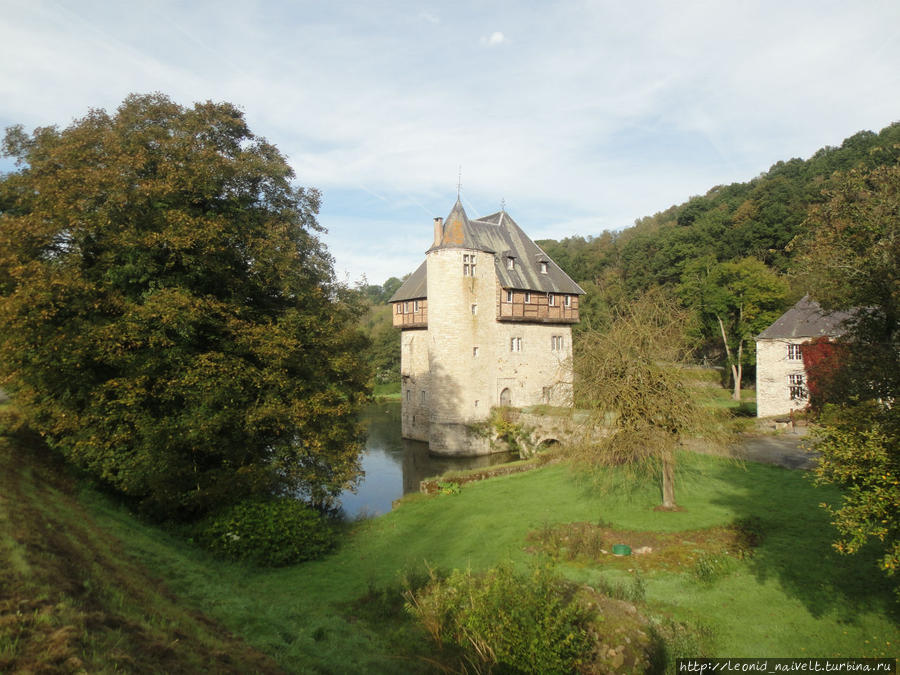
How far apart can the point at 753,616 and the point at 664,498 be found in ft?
17.6

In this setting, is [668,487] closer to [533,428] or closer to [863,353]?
[863,353]

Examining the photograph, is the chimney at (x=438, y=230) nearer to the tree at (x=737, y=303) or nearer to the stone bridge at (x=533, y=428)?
the stone bridge at (x=533, y=428)

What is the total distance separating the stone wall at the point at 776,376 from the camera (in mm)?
27578

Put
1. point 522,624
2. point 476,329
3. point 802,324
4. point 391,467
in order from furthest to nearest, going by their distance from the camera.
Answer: point 476,329
point 802,324
point 391,467
point 522,624

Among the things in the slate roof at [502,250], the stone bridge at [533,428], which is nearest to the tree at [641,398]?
the stone bridge at [533,428]

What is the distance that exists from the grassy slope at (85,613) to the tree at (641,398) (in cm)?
828

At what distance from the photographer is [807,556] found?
8359mm

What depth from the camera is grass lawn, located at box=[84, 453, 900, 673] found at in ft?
21.0

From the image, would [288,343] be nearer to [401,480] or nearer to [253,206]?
[253,206]

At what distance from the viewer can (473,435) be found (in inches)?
1075

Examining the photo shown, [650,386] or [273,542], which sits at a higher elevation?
[650,386]

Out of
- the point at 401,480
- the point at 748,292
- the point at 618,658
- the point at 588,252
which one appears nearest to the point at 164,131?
the point at 618,658

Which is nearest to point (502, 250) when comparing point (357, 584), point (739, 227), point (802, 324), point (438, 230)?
point (438, 230)

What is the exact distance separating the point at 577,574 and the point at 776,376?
81.7ft
